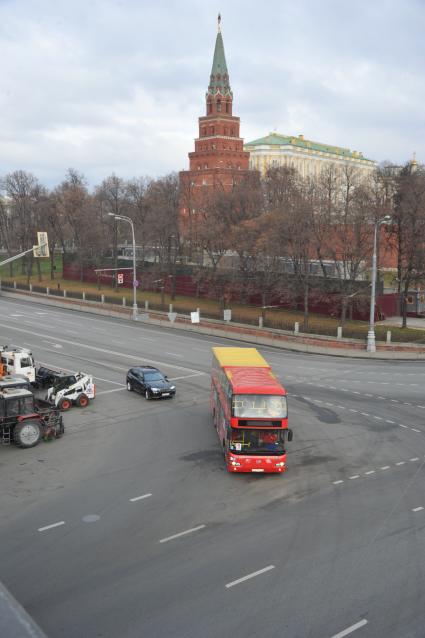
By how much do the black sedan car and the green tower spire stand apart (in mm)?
94243

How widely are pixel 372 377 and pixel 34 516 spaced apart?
24585 millimetres

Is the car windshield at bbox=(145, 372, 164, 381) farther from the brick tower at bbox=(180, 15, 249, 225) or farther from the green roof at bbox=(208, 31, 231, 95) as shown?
the green roof at bbox=(208, 31, 231, 95)

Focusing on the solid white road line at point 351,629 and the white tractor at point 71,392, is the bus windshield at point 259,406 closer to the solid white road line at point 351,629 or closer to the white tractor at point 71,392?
the solid white road line at point 351,629

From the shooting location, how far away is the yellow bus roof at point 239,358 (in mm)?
23520

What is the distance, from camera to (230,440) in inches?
754

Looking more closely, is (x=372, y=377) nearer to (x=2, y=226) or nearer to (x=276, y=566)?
(x=276, y=566)

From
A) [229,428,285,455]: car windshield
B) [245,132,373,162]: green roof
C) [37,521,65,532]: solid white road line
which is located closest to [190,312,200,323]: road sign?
[229,428,285,455]: car windshield

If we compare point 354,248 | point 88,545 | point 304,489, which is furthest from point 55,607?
point 354,248

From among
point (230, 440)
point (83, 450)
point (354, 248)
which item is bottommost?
point (83, 450)

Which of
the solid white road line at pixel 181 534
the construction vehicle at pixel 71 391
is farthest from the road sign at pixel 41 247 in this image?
the solid white road line at pixel 181 534

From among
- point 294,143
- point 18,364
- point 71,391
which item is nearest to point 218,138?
point 294,143

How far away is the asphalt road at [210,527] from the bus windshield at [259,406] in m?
2.25

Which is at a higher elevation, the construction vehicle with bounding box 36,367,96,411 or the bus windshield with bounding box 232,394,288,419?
the bus windshield with bounding box 232,394,288,419

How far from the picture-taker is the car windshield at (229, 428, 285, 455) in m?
18.9
